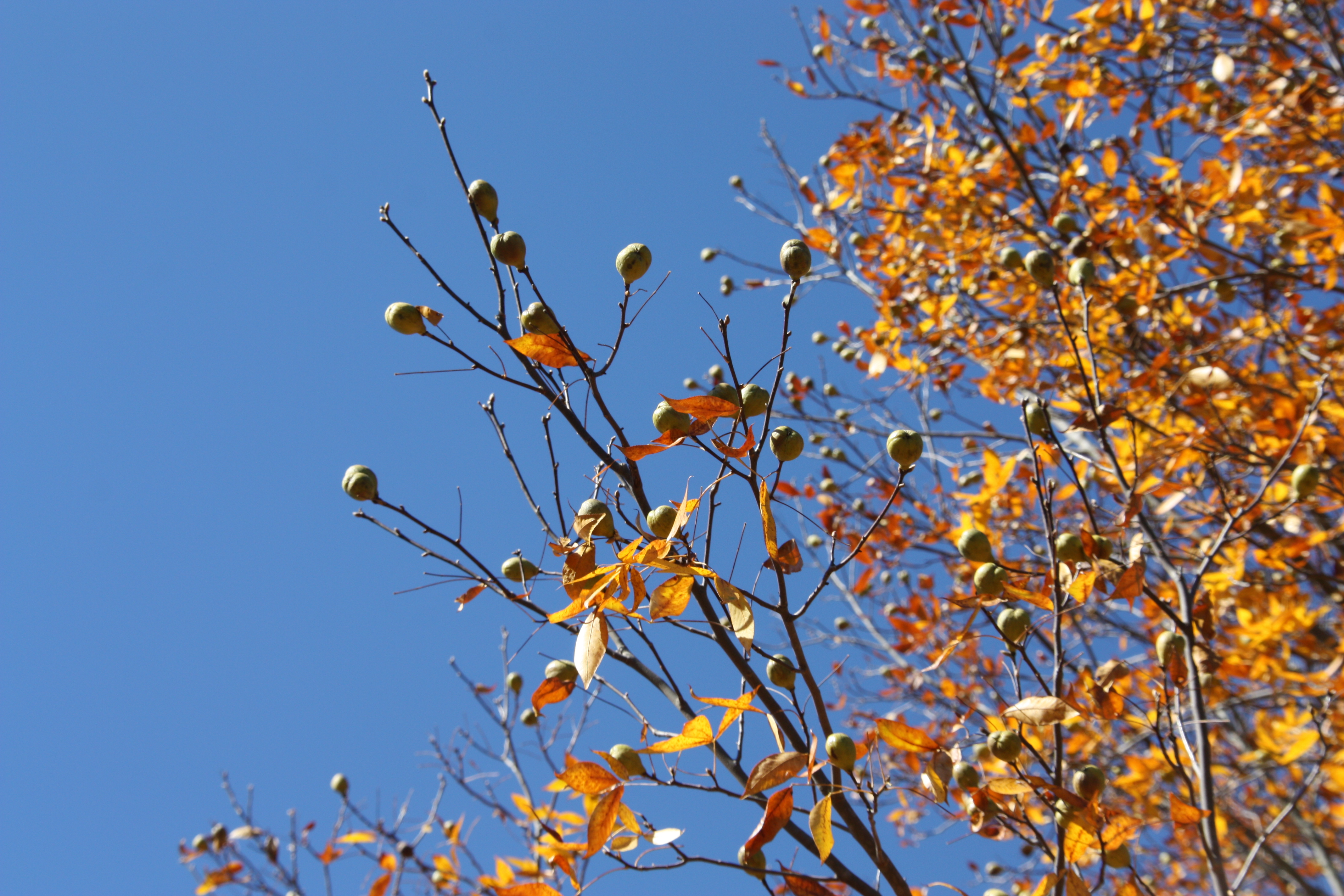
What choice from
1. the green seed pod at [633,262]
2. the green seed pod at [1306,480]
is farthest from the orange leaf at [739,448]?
the green seed pod at [1306,480]

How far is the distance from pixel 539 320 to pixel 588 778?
709 mm

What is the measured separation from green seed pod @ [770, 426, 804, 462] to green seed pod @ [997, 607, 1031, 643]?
0.55 metres

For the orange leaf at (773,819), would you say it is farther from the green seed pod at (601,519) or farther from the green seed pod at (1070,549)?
the green seed pod at (1070,549)

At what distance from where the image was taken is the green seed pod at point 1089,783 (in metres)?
1.46

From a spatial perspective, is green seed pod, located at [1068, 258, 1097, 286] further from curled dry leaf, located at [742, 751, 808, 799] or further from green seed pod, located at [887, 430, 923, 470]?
curled dry leaf, located at [742, 751, 808, 799]

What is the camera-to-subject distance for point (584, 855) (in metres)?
1.46

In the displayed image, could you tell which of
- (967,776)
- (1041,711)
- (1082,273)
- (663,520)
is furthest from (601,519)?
(1082,273)

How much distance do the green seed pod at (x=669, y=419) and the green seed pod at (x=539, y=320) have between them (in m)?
0.21

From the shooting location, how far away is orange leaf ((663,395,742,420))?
1.17 metres

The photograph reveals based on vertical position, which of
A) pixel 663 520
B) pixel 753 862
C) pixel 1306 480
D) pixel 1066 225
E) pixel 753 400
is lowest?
pixel 753 862

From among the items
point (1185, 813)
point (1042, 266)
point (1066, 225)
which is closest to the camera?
point (1185, 813)

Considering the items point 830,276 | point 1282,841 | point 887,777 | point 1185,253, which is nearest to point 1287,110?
point 1185,253

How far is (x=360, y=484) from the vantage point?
4.95 feet

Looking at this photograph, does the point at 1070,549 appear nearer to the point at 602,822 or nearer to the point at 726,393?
the point at 726,393
